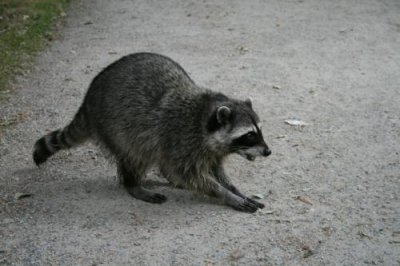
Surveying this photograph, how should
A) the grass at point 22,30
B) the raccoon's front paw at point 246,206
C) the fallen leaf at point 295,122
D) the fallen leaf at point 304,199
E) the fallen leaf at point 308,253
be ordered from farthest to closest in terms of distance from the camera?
1. the grass at point 22,30
2. the fallen leaf at point 295,122
3. the fallen leaf at point 304,199
4. the raccoon's front paw at point 246,206
5. the fallen leaf at point 308,253

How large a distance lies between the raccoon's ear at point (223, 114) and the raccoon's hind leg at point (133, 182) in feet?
2.87

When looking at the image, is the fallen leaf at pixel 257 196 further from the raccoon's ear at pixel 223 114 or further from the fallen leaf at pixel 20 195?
the fallen leaf at pixel 20 195

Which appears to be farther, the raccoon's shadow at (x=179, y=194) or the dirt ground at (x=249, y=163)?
the raccoon's shadow at (x=179, y=194)

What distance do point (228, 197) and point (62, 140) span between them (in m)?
1.63

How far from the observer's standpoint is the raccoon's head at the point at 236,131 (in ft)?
15.4

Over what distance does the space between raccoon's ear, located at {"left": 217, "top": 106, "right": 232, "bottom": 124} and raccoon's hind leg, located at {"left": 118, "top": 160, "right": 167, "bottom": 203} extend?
876 millimetres

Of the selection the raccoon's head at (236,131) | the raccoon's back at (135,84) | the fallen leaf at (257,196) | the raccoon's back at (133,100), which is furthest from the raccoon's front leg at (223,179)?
the raccoon's back at (135,84)

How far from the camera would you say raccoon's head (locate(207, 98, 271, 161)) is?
4688 mm

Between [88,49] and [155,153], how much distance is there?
13.8ft

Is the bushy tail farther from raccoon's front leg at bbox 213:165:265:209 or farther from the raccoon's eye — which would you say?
the raccoon's eye

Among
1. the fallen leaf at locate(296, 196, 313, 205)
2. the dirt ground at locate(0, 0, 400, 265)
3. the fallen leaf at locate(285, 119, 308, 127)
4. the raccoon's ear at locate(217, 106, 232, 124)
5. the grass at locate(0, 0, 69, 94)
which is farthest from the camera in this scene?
the grass at locate(0, 0, 69, 94)

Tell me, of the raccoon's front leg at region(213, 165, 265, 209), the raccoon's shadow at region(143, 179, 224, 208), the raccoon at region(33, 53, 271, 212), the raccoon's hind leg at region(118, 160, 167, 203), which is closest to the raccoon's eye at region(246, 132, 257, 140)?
the raccoon at region(33, 53, 271, 212)

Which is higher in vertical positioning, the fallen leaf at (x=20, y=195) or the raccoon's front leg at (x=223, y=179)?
the raccoon's front leg at (x=223, y=179)

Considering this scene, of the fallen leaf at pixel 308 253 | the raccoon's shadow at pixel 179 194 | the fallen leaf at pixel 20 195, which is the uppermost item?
the fallen leaf at pixel 308 253
